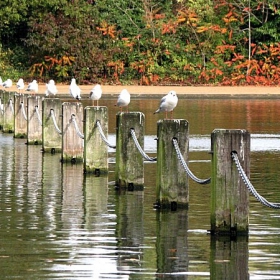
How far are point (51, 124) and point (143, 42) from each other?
111 ft

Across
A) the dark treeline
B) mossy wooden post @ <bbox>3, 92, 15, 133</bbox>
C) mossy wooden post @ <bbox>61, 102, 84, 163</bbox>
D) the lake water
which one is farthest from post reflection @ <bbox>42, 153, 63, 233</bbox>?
the dark treeline

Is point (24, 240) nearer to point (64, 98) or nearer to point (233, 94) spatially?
point (64, 98)

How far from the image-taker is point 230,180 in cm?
1213

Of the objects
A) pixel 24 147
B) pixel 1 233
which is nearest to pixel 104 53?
pixel 24 147

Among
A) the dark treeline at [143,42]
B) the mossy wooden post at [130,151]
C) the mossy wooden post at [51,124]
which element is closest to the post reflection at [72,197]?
the mossy wooden post at [130,151]

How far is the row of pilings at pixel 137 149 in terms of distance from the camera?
1213cm

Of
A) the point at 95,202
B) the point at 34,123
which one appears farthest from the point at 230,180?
the point at 34,123

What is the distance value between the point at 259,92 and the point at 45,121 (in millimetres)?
28732

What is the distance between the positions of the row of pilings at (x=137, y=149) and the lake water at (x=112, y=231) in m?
0.23

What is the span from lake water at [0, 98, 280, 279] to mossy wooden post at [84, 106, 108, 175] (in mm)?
253

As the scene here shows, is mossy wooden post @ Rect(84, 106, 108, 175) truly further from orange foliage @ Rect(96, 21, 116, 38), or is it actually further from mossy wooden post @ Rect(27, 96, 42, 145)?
orange foliage @ Rect(96, 21, 116, 38)

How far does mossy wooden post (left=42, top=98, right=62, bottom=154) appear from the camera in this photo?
22875 mm

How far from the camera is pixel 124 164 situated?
54.0 feet

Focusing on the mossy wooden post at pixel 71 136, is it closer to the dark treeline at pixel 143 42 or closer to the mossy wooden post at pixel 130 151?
the mossy wooden post at pixel 130 151
